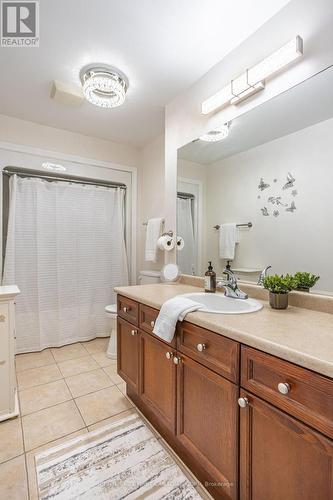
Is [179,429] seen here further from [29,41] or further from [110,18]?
[29,41]

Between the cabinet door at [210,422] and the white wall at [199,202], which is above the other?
the white wall at [199,202]

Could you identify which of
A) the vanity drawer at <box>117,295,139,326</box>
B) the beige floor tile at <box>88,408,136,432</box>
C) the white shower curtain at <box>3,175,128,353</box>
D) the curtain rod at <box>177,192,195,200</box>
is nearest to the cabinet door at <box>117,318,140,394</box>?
the vanity drawer at <box>117,295,139,326</box>

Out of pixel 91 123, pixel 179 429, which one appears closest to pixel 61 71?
pixel 91 123

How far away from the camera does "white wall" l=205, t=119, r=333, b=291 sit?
1.20 m

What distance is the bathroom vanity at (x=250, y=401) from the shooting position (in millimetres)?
698

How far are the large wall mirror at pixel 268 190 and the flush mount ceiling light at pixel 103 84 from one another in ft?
2.14

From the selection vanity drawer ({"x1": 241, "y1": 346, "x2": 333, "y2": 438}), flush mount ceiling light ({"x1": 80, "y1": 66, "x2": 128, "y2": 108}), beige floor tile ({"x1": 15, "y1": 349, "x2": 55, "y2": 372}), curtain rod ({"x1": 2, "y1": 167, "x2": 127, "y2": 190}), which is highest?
flush mount ceiling light ({"x1": 80, "y1": 66, "x2": 128, "y2": 108})

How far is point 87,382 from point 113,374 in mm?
232

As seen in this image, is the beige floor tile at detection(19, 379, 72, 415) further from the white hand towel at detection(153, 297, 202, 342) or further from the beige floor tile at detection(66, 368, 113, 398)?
the white hand towel at detection(153, 297, 202, 342)

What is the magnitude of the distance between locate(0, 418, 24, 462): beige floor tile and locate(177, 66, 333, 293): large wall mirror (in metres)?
1.55

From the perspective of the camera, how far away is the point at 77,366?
7.60 ft

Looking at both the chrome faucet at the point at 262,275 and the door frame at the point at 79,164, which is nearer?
the chrome faucet at the point at 262,275

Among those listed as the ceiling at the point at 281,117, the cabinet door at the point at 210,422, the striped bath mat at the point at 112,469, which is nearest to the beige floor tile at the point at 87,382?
the striped bath mat at the point at 112,469

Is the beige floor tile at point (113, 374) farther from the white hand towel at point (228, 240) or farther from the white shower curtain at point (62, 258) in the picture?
the white hand towel at point (228, 240)
